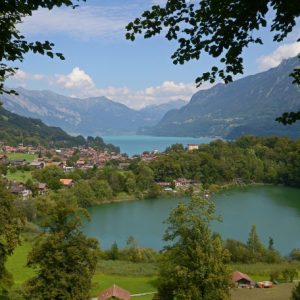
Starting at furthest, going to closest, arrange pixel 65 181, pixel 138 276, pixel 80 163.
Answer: pixel 80 163
pixel 65 181
pixel 138 276

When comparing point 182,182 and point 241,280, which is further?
point 182,182

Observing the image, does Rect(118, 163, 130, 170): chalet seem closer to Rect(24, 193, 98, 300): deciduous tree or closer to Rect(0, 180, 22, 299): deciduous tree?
Rect(0, 180, 22, 299): deciduous tree

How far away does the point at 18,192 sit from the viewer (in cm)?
4875

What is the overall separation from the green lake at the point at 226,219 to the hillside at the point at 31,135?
218 feet

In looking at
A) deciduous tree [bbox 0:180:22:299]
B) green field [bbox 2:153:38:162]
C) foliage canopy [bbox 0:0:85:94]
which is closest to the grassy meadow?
green field [bbox 2:153:38:162]

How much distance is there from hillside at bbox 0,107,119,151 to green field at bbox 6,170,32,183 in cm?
4407

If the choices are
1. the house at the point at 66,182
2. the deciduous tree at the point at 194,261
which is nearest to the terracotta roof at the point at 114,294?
the deciduous tree at the point at 194,261

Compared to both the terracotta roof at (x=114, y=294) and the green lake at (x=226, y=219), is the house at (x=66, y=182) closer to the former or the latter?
the green lake at (x=226, y=219)

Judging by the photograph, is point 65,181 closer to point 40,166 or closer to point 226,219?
point 40,166

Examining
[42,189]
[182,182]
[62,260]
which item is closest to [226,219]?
[42,189]

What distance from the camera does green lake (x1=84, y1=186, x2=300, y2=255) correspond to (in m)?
34.2

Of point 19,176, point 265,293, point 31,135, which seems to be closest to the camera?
point 265,293

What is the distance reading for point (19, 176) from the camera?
2409 inches

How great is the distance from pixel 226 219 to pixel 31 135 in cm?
9566
